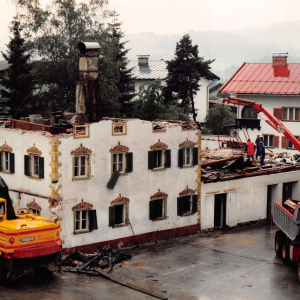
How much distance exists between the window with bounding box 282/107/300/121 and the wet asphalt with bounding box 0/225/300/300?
23.8 m

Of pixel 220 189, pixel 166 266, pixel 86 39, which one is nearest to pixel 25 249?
pixel 166 266

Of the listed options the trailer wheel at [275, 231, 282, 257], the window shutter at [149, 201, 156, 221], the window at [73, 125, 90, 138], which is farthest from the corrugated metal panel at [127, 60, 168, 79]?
the trailer wheel at [275, 231, 282, 257]

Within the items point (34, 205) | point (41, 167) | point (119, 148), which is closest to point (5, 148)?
point (41, 167)

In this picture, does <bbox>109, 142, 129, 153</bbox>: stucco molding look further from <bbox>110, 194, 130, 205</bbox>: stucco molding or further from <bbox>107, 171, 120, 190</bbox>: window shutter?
<bbox>110, 194, 130, 205</bbox>: stucco molding

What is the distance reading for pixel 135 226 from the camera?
34.9m

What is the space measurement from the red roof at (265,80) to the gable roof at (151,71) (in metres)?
18.3

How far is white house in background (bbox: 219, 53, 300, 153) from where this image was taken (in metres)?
57.8

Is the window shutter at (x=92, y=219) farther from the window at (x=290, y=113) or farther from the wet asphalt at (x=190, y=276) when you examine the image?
the window at (x=290, y=113)

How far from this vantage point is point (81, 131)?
32438mm

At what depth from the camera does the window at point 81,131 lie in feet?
104

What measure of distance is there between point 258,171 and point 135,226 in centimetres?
1103

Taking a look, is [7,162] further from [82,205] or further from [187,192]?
[187,192]

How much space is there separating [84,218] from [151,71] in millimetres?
51652

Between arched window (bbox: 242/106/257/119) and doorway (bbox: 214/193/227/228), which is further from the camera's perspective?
arched window (bbox: 242/106/257/119)
